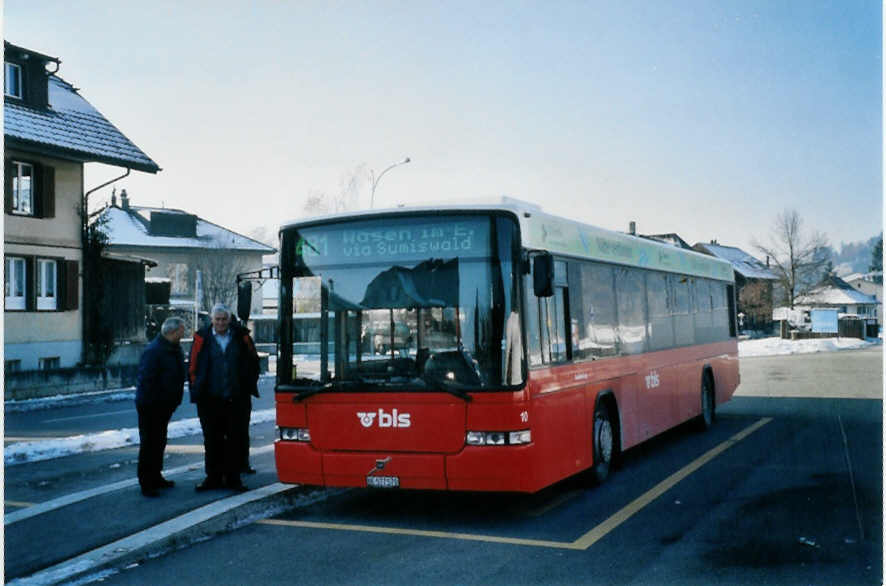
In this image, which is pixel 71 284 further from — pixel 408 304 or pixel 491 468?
pixel 491 468

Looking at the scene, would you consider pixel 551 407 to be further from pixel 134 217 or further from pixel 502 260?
pixel 134 217

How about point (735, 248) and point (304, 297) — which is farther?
point (735, 248)

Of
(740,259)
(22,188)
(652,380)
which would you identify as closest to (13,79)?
(22,188)

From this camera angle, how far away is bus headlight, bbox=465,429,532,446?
7352 millimetres

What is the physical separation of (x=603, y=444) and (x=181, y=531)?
435 centimetres

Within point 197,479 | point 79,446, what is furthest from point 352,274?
point 79,446

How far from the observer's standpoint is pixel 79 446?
12000 mm

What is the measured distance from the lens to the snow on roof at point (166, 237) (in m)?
60.5

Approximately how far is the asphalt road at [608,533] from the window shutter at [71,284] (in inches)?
838

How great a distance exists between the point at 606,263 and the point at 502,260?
283 centimetres

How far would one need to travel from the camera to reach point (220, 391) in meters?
8.80

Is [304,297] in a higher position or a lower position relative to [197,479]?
higher

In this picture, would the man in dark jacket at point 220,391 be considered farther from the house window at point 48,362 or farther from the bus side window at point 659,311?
the house window at point 48,362

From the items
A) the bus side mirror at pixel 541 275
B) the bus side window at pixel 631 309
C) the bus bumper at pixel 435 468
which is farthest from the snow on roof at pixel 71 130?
the bus side mirror at pixel 541 275
